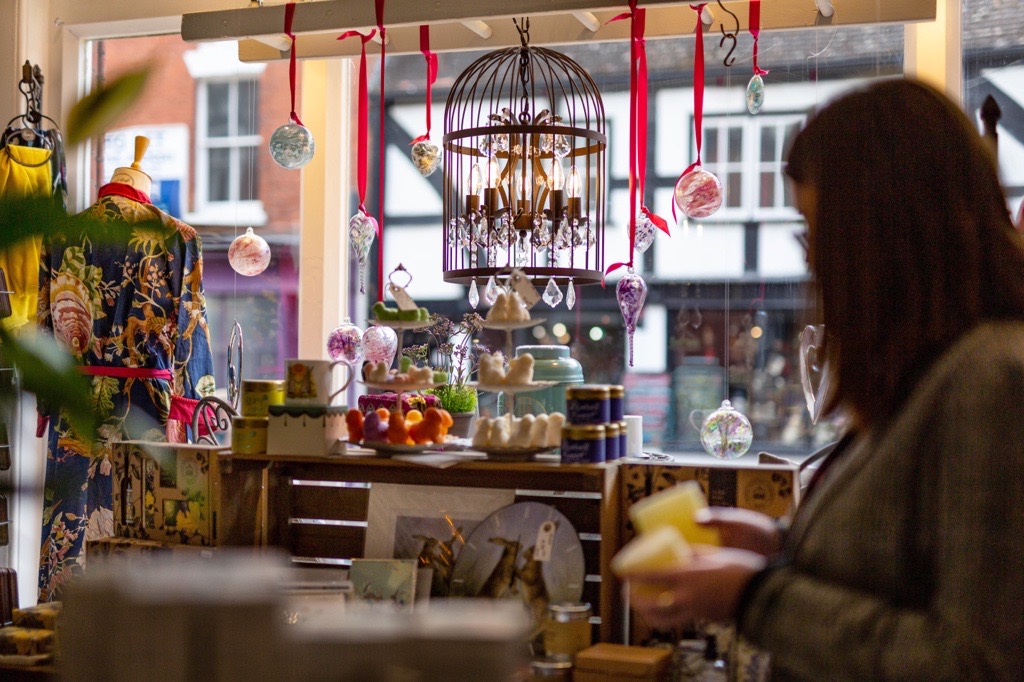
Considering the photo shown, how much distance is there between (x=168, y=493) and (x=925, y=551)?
172 cm

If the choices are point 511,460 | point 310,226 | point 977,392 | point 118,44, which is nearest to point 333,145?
point 310,226

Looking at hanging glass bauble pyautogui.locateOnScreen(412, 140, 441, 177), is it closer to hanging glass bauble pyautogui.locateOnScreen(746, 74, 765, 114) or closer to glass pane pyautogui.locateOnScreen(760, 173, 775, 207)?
hanging glass bauble pyautogui.locateOnScreen(746, 74, 765, 114)

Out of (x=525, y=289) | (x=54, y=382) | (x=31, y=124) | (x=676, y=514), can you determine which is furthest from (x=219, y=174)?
(x=54, y=382)

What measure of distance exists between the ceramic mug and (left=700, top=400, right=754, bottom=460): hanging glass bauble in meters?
1.36

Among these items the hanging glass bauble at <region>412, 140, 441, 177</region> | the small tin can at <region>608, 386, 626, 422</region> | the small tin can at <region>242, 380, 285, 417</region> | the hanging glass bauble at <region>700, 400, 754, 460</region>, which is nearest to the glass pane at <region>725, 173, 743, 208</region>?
the hanging glass bauble at <region>700, 400, 754, 460</region>

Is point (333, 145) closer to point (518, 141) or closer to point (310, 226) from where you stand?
point (310, 226)

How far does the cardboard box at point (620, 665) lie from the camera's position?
177 cm

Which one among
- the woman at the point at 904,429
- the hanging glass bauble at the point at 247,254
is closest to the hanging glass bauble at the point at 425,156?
the hanging glass bauble at the point at 247,254

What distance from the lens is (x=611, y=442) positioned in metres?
1.97

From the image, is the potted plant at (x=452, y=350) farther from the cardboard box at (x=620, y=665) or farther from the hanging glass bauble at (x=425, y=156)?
the cardboard box at (x=620, y=665)

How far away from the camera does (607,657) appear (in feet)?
5.89

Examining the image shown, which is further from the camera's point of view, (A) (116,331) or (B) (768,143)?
(B) (768,143)

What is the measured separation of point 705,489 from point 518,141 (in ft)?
3.64

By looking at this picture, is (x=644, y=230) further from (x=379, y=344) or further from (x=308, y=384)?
(x=308, y=384)
